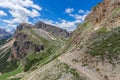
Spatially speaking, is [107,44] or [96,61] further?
[107,44]

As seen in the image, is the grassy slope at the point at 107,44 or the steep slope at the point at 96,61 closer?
the steep slope at the point at 96,61

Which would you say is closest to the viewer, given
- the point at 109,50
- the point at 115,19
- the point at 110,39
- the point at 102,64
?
the point at 102,64

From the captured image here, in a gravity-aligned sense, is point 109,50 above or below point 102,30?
below

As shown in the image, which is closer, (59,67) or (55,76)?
(55,76)

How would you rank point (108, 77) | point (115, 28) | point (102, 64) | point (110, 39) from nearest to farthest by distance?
point (108, 77) < point (102, 64) < point (110, 39) < point (115, 28)

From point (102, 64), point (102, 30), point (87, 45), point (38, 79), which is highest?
point (102, 30)

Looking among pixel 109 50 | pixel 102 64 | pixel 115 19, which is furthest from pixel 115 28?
pixel 102 64

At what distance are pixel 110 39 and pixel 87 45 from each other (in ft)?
33.6

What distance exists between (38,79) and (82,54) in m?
20.8

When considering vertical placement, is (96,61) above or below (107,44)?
below

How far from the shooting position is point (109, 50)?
98.8 meters

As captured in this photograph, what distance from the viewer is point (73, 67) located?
95562 mm

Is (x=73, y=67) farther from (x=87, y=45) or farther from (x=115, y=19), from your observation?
(x=115, y=19)

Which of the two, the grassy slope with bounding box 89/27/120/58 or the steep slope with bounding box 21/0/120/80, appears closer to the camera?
the steep slope with bounding box 21/0/120/80
